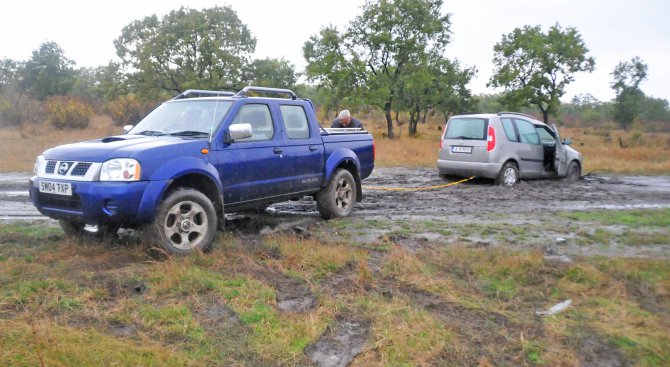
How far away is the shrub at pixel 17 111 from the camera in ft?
105

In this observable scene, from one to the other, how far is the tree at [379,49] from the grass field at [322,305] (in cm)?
3149

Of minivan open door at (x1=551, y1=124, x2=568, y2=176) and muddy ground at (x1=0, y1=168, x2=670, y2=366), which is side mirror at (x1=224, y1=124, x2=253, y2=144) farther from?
minivan open door at (x1=551, y1=124, x2=568, y2=176)

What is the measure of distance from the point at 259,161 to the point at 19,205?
5065 mm

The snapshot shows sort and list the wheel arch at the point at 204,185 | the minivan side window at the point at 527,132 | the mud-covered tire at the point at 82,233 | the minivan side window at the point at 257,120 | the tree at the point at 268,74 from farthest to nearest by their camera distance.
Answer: the tree at the point at 268,74 < the minivan side window at the point at 527,132 < the minivan side window at the point at 257,120 < the mud-covered tire at the point at 82,233 < the wheel arch at the point at 204,185

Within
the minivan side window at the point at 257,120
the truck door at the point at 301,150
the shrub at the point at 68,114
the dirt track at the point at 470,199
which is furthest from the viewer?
the shrub at the point at 68,114

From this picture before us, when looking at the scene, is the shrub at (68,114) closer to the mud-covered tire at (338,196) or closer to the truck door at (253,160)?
the mud-covered tire at (338,196)

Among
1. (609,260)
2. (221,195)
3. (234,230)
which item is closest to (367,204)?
(234,230)

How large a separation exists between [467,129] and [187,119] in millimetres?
7253

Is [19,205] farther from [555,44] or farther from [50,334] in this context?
[555,44]

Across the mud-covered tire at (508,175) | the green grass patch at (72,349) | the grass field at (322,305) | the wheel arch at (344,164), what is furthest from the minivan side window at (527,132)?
the green grass patch at (72,349)

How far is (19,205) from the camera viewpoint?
8758 millimetres

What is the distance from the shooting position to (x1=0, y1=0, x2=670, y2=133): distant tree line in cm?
3612

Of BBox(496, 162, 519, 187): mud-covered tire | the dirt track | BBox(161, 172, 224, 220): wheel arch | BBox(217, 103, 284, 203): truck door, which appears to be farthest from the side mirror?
BBox(496, 162, 519, 187): mud-covered tire

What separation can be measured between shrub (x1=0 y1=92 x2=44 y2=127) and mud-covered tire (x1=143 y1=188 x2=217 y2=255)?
32.7 metres
